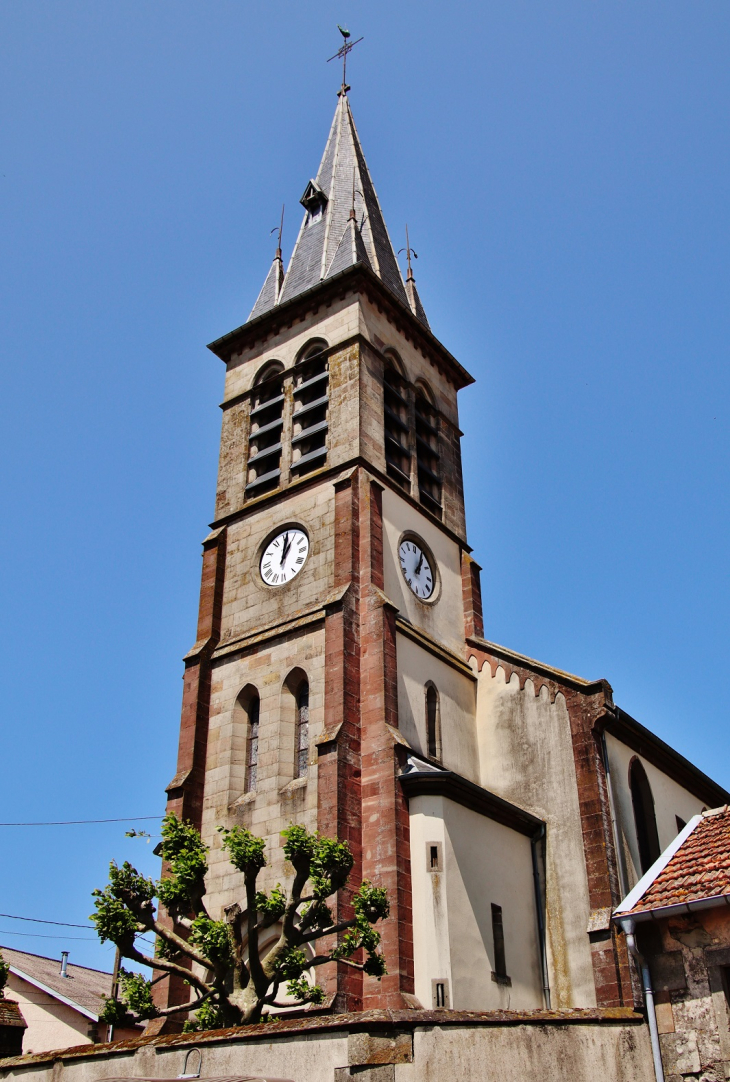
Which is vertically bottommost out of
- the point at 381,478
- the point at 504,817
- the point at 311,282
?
the point at 504,817

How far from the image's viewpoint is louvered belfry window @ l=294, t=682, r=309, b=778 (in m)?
24.0

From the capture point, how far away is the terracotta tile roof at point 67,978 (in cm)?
3108

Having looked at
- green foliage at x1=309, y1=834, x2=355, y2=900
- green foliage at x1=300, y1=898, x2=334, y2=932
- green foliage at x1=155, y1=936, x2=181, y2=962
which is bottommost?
green foliage at x1=155, y1=936, x2=181, y2=962

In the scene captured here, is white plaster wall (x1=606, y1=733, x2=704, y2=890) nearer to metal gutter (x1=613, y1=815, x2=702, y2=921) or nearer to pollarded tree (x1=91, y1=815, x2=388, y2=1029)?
metal gutter (x1=613, y1=815, x2=702, y2=921)

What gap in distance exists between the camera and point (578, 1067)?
505 inches

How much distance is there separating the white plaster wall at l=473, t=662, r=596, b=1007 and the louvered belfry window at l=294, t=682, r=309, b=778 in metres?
4.84

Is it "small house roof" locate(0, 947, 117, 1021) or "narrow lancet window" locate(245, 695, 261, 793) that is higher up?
"narrow lancet window" locate(245, 695, 261, 793)

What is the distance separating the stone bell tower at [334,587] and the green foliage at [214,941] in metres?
4.18

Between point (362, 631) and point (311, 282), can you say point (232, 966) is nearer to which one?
point (362, 631)

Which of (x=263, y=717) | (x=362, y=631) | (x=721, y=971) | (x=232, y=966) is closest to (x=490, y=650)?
(x=362, y=631)

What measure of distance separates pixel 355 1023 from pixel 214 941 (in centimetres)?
562

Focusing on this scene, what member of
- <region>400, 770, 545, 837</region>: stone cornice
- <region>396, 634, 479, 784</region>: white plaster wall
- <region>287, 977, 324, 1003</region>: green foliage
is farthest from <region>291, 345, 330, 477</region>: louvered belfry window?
<region>287, 977, 324, 1003</region>: green foliage

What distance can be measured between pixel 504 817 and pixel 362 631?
5.23 meters

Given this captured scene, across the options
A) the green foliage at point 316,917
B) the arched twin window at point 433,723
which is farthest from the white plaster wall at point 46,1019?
the green foliage at point 316,917
